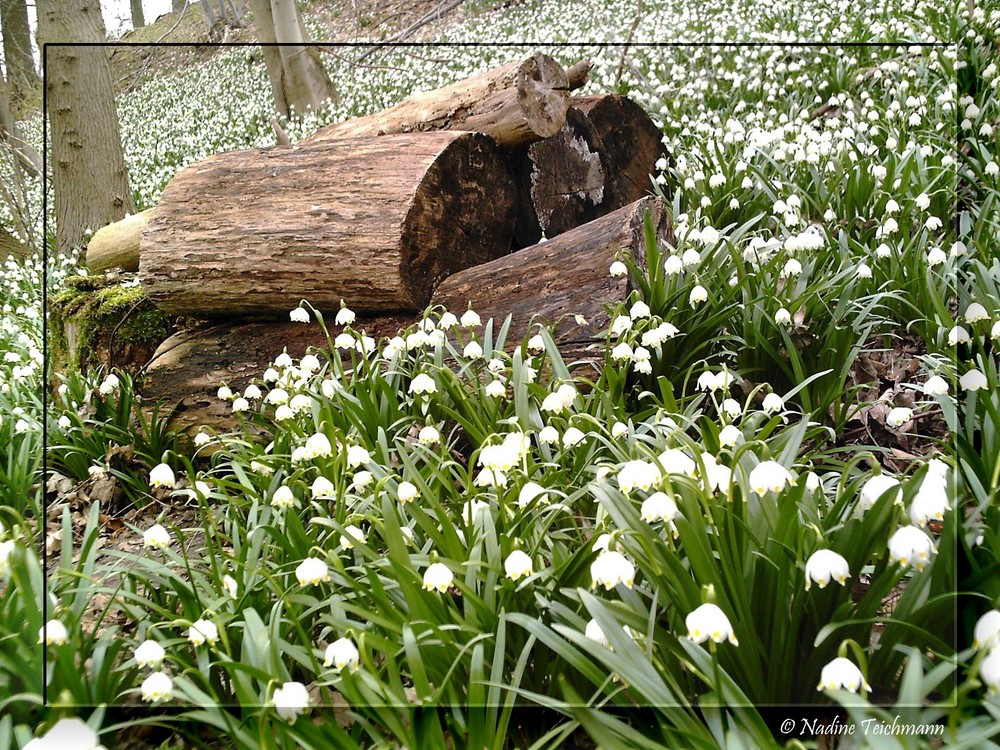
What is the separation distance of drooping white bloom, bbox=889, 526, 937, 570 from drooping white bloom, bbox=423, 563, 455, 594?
810 millimetres

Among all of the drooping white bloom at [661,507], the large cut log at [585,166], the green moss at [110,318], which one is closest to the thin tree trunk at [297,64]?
the large cut log at [585,166]

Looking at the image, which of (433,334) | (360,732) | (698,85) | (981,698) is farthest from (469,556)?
(698,85)

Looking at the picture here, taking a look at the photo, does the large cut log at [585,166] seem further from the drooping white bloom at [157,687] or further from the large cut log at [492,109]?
the drooping white bloom at [157,687]

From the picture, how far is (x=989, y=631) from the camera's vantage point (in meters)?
1.12

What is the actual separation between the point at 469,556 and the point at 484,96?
1.44 metres

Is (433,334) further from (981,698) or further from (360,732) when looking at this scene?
(981,698)

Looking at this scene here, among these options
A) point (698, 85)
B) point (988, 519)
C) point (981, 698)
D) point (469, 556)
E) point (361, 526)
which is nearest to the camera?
point (981, 698)

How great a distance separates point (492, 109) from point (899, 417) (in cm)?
148

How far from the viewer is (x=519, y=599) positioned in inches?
61.1

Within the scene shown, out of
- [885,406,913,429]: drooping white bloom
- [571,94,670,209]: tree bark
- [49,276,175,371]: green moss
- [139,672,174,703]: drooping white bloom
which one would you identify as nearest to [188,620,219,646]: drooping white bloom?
[139,672,174,703]: drooping white bloom

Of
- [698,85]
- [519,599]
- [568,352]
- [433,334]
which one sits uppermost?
[698,85]

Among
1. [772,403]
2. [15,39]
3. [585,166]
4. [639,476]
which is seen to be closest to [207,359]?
[15,39]

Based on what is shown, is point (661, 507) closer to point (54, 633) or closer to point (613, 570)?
point (613, 570)

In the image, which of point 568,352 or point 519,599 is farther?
point 568,352
